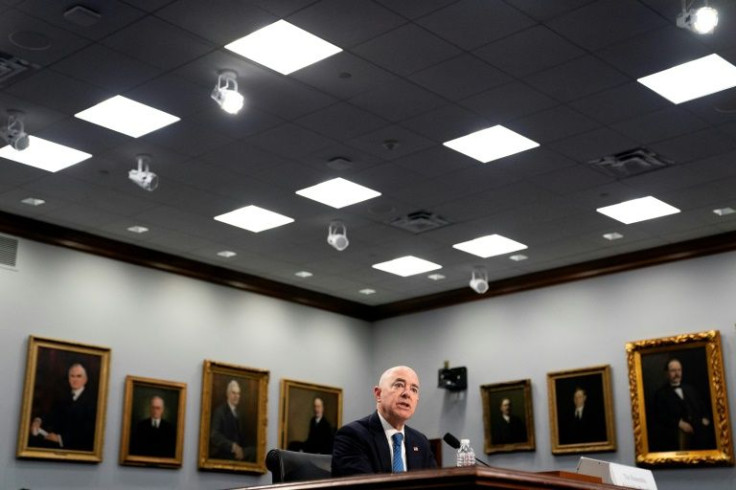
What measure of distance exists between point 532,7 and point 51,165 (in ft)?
21.5

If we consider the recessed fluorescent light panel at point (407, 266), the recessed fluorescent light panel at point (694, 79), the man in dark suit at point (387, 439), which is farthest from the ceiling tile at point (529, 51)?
the recessed fluorescent light panel at point (407, 266)

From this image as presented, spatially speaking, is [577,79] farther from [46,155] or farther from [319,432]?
[319,432]

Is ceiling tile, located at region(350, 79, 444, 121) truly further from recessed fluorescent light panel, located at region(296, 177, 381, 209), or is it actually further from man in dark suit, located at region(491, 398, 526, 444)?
man in dark suit, located at region(491, 398, 526, 444)

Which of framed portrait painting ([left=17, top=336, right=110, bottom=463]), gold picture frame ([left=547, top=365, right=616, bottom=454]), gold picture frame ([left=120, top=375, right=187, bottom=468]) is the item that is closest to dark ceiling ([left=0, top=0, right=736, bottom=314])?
framed portrait painting ([left=17, top=336, right=110, bottom=463])

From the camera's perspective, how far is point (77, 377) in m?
14.3

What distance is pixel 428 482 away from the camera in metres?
3.67

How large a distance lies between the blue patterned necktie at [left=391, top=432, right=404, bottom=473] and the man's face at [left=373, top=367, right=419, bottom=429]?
3.0 inches

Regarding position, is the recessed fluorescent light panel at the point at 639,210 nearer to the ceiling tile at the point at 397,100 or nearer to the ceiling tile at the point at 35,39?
the ceiling tile at the point at 397,100

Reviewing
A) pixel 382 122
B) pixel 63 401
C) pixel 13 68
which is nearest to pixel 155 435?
pixel 63 401

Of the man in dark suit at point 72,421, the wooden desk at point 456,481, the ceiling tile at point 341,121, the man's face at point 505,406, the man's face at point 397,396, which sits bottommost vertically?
the wooden desk at point 456,481

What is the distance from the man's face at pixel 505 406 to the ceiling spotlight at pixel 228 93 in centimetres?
910

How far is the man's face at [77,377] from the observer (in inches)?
559

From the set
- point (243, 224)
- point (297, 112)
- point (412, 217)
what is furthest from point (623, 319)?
point (297, 112)

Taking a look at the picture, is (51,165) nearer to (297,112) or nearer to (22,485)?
(297,112)
